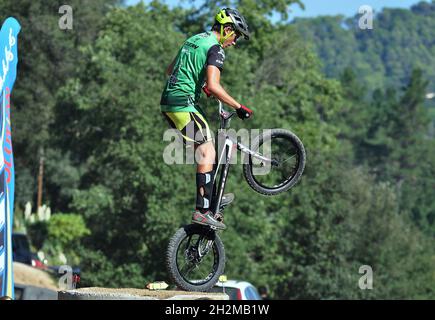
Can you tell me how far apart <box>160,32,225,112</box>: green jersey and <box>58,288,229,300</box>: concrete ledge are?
1846mm

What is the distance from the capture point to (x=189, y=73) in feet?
32.8

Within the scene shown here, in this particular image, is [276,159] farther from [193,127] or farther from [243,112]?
[193,127]

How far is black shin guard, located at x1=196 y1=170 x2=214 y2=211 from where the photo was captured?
10.1 meters

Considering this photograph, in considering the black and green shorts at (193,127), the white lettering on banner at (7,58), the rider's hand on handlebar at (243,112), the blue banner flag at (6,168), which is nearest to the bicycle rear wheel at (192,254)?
the black and green shorts at (193,127)

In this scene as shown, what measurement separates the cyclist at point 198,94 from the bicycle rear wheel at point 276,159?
694 mm

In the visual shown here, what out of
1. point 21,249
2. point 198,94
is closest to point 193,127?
point 198,94

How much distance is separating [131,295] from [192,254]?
145cm

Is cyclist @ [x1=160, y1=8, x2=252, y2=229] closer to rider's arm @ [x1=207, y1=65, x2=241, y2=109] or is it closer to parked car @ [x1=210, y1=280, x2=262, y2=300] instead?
rider's arm @ [x1=207, y1=65, x2=241, y2=109]

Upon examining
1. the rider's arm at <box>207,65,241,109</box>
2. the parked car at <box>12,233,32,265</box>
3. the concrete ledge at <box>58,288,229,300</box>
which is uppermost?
the rider's arm at <box>207,65,241,109</box>

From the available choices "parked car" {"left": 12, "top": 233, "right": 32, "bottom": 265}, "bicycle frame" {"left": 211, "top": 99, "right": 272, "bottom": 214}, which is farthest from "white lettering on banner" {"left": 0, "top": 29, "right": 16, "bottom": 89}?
"parked car" {"left": 12, "top": 233, "right": 32, "bottom": 265}

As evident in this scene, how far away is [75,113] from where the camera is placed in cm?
4259
